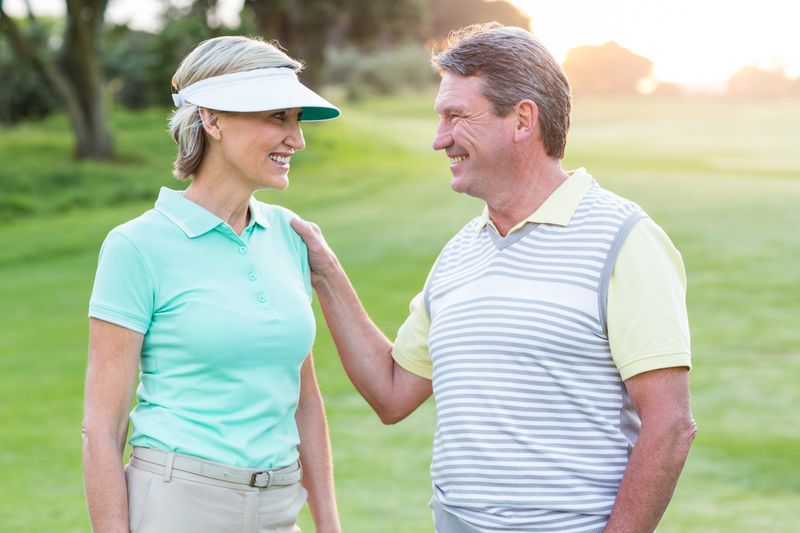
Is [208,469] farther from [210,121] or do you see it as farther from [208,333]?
[210,121]

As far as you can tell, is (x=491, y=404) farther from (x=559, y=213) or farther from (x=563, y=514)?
(x=559, y=213)

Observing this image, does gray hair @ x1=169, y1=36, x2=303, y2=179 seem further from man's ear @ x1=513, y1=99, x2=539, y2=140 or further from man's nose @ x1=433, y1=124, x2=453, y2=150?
man's ear @ x1=513, y1=99, x2=539, y2=140

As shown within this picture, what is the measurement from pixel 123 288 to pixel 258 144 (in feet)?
1.65

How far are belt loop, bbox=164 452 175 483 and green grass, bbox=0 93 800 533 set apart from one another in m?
3.70

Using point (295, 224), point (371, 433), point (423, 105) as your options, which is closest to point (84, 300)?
point (371, 433)

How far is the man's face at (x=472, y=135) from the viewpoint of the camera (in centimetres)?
288

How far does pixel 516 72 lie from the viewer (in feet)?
9.27

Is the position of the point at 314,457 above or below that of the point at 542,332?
below

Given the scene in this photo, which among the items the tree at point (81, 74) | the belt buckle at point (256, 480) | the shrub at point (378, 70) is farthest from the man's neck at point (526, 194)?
the shrub at point (378, 70)

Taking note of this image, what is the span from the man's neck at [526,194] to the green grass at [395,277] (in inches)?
144

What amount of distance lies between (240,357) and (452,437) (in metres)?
0.54

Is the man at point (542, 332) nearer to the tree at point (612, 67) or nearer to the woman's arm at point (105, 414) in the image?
the woman's arm at point (105, 414)

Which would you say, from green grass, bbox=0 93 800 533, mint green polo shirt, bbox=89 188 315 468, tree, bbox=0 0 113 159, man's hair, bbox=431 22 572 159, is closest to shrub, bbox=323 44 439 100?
green grass, bbox=0 93 800 533

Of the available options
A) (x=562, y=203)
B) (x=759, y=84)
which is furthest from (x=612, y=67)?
(x=562, y=203)
